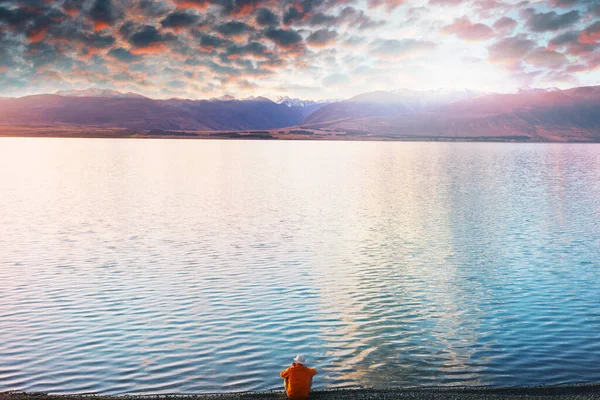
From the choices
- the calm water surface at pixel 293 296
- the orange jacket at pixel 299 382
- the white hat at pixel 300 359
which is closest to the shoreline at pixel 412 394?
the orange jacket at pixel 299 382

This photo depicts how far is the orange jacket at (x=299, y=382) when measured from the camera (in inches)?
586

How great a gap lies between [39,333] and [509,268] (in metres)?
23.6

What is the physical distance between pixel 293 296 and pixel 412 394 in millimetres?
11833

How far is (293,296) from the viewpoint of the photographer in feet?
86.8

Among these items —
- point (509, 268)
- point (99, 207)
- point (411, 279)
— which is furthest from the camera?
point (99, 207)

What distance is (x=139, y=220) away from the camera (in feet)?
159

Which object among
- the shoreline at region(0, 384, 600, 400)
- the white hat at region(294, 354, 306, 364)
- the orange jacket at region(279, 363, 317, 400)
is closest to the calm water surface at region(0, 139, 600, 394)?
the shoreline at region(0, 384, 600, 400)

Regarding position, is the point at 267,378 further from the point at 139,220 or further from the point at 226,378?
the point at 139,220

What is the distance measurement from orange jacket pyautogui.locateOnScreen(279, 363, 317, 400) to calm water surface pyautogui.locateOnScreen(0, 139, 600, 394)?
7.14 ft

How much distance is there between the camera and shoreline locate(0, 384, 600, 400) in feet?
49.2

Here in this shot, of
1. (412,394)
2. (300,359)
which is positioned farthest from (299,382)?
(412,394)

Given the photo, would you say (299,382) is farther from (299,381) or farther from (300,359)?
(300,359)

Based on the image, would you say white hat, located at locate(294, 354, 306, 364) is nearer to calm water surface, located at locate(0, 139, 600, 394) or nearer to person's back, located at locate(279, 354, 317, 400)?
person's back, located at locate(279, 354, 317, 400)

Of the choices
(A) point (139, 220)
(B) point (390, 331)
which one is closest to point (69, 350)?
(B) point (390, 331)
